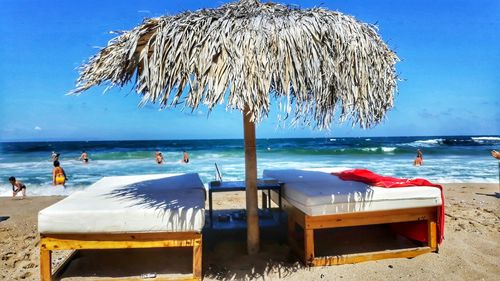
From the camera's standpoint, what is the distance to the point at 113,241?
250 cm

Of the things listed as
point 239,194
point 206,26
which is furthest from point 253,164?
point 239,194

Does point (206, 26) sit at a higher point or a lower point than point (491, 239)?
higher

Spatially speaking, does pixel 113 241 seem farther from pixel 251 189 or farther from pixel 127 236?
pixel 251 189

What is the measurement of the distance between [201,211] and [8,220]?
3.97 m

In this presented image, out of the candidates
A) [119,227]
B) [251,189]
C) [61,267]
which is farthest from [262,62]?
[61,267]

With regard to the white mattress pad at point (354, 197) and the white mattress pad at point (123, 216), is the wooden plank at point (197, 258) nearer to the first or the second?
the white mattress pad at point (123, 216)

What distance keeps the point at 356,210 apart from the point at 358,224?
0.48 feet

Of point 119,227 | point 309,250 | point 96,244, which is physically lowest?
point 309,250

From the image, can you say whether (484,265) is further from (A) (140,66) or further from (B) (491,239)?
(A) (140,66)

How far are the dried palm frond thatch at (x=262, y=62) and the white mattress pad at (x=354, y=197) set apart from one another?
58cm

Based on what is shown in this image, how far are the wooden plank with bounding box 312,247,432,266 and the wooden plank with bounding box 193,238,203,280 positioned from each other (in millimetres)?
898

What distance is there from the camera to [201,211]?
8.18ft

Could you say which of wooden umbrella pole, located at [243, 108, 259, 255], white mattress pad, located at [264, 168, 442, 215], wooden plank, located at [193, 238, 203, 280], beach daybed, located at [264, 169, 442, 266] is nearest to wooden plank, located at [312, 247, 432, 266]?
beach daybed, located at [264, 169, 442, 266]

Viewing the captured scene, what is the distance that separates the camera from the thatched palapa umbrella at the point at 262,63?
2.34 m
